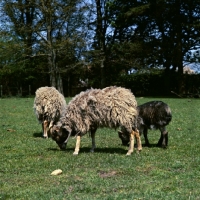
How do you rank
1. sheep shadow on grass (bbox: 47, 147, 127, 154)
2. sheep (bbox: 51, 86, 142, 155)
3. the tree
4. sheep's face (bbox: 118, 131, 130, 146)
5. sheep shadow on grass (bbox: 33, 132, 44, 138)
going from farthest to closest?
the tree, sheep shadow on grass (bbox: 33, 132, 44, 138), sheep's face (bbox: 118, 131, 130, 146), sheep shadow on grass (bbox: 47, 147, 127, 154), sheep (bbox: 51, 86, 142, 155)

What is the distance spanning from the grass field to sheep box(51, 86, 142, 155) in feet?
1.71

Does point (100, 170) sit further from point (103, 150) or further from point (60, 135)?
point (60, 135)

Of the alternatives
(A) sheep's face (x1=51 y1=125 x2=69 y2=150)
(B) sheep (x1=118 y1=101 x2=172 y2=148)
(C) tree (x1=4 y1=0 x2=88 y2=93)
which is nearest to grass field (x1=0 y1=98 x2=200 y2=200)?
(A) sheep's face (x1=51 y1=125 x2=69 y2=150)

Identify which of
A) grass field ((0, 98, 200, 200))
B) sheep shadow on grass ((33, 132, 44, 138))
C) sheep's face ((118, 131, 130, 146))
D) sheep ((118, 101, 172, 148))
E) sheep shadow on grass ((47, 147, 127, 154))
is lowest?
sheep shadow on grass ((47, 147, 127, 154))

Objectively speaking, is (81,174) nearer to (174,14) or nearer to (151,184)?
(151,184)

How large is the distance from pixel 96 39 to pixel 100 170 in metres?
34.4

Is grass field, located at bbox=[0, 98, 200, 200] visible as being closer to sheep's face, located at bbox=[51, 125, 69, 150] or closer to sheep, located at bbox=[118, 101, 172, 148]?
sheep's face, located at bbox=[51, 125, 69, 150]

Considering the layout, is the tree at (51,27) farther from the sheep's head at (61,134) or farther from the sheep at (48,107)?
the sheep's head at (61,134)

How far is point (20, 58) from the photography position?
36312 millimetres

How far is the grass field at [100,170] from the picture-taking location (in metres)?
5.47

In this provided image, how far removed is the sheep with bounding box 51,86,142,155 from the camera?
332 inches

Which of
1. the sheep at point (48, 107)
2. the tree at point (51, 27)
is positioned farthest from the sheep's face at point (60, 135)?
the tree at point (51, 27)

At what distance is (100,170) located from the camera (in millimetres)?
6801

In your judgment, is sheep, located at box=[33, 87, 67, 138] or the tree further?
the tree
